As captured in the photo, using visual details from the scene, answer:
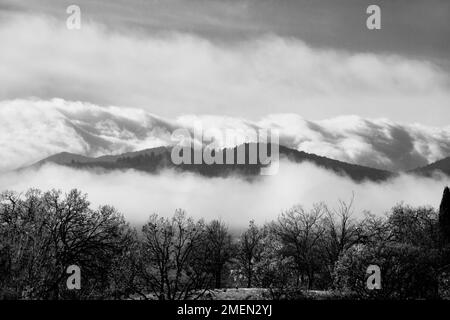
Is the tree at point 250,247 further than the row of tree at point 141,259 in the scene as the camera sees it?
Yes

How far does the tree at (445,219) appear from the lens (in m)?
72.9

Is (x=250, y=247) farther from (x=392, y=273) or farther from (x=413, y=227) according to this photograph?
(x=392, y=273)

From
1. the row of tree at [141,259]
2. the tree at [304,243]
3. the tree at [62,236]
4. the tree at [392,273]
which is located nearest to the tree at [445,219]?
the row of tree at [141,259]

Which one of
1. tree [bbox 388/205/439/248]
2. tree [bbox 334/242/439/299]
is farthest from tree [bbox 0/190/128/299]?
tree [bbox 388/205/439/248]

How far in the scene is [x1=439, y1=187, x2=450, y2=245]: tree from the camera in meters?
72.9

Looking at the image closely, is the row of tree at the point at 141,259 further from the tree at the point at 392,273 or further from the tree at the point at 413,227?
the tree at the point at 413,227

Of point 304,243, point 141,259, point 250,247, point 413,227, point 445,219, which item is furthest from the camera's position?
point 250,247

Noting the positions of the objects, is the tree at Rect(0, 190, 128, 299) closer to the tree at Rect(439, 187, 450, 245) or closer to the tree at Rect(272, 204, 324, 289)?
the tree at Rect(272, 204, 324, 289)

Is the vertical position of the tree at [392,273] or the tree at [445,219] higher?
the tree at [445,219]

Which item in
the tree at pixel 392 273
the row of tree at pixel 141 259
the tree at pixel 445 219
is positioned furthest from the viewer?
the tree at pixel 445 219

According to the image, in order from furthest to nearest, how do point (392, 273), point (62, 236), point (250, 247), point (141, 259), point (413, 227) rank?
1. point (250, 247)
2. point (413, 227)
3. point (62, 236)
4. point (141, 259)
5. point (392, 273)

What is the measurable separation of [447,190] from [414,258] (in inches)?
1873

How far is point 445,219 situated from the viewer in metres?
80.0

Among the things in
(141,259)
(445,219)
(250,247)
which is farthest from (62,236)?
(250,247)
